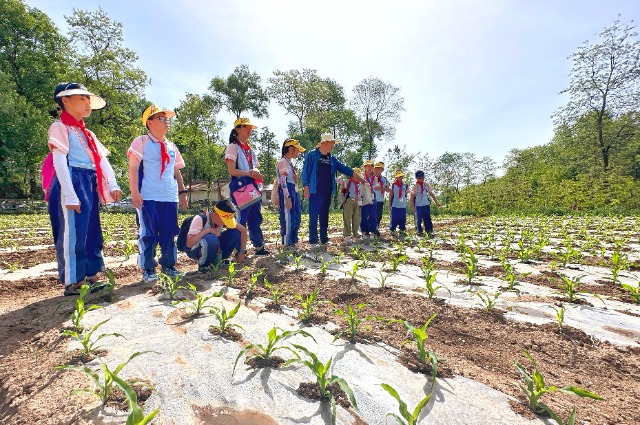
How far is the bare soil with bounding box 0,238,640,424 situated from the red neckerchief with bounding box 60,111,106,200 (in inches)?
42.2

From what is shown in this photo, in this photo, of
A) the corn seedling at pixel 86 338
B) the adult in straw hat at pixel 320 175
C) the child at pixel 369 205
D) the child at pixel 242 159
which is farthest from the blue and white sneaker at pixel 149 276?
the child at pixel 369 205

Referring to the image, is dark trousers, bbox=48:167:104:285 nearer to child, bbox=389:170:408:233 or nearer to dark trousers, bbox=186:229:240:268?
dark trousers, bbox=186:229:240:268

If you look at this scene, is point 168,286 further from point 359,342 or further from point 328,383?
point 328,383

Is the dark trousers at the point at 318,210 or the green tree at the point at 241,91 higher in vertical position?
the green tree at the point at 241,91

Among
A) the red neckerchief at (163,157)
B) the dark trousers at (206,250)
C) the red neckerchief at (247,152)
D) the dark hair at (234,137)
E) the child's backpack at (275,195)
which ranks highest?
the dark hair at (234,137)

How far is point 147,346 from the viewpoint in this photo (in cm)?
197

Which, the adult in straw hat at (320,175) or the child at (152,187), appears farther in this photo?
the adult in straw hat at (320,175)

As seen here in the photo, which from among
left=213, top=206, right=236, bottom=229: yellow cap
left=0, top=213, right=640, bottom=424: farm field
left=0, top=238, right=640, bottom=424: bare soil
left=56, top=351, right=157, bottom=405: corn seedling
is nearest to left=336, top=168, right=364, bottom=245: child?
left=0, top=213, right=640, bottom=424: farm field

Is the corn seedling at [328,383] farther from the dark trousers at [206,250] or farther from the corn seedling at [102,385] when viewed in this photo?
the dark trousers at [206,250]

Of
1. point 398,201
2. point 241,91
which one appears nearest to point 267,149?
point 241,91

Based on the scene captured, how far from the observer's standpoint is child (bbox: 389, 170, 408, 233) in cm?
898

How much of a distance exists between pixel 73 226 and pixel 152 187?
778 millimetres

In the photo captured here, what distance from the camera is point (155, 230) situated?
3559 millimetres

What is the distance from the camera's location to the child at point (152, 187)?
3459 mm
